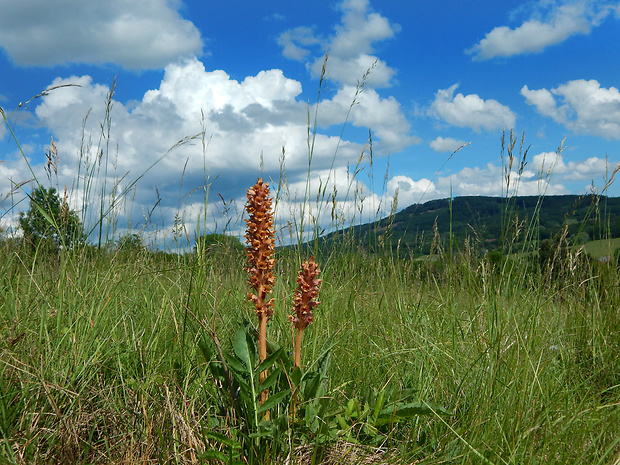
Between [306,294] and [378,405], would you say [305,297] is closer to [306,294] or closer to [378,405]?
[306,294]

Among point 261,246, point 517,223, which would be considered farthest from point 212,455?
point 517,223

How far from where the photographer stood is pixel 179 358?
210cm

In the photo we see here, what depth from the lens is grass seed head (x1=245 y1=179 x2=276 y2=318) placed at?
1502mm

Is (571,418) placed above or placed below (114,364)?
below

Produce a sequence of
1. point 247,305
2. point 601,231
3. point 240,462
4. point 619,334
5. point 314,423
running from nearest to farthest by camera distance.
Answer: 1. point 240,462
2. point 314,423
3. point 247,305
4. point 619,334
5. point 601,231

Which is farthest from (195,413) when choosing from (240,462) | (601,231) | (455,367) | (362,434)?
(601,231)

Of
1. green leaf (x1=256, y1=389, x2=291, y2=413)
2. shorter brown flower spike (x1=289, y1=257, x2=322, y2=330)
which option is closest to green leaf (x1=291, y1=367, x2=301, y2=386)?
green leaf (x1=256, y1=389, x2=291, y2=413)

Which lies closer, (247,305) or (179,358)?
(179,358)

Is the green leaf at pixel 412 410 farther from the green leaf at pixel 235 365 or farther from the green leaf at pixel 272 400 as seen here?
the green leaf at pixel 235 365

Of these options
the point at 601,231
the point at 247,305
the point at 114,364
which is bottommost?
the point at 114,364

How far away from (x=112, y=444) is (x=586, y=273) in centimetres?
472

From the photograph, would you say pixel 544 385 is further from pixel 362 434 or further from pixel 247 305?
pixel 247 305

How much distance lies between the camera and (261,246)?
152 centimetres

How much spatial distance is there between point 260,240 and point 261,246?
2 centimetres
